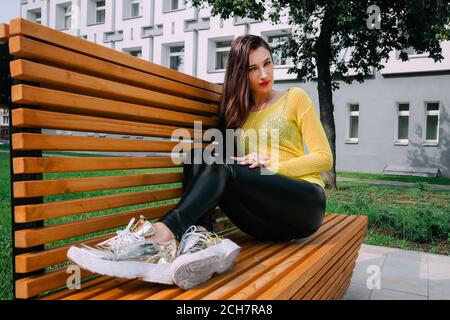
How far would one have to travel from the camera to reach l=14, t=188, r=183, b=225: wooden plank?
1229mm

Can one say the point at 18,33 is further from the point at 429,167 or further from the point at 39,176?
the point at 429,167

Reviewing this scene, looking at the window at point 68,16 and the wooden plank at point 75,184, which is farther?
the window at point 68,16

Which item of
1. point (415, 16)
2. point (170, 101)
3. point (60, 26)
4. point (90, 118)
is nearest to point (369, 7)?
point (415, 16)

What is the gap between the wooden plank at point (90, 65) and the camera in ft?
4.01

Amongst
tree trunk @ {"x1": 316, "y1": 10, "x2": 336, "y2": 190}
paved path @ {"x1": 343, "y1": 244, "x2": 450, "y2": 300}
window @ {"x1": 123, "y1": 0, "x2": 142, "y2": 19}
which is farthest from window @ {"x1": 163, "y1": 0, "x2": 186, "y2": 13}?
paved path @ {"x1": 343, "y1": 244, "x2": 450, "y2": 300}

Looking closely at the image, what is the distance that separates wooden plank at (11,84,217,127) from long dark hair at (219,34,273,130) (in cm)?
31

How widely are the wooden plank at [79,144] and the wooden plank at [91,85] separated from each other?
170 mm

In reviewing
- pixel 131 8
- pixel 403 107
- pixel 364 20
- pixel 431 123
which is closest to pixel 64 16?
pixel 131 8

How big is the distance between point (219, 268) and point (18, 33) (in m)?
0.94

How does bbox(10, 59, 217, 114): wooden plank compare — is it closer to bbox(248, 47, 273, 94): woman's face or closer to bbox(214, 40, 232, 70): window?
bbox(248, 47, 273, 94): woman's face

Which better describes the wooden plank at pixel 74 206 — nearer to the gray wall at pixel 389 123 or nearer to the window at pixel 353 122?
the gray wall at pixel 389 123

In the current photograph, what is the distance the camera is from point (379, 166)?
15.0m

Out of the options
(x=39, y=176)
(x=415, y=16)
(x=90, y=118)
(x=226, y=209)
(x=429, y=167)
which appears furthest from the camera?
(x=429, y=167)

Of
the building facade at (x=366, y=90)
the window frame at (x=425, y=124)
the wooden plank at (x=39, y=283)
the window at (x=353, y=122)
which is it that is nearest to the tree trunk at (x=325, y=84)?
the building facade at (x=366, y=90)
